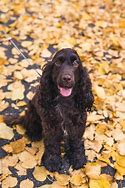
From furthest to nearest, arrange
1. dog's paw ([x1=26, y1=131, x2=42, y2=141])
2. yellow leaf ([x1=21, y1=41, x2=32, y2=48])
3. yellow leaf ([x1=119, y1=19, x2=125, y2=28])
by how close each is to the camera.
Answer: yellow leaf ([x1=119, y1=19, x2=125, y2=28]), yellow leaf ([x1=21, y1=41, x2=32, y2=48]), dog's paw ([x1=26, y1=131, x2=42, y2=141])

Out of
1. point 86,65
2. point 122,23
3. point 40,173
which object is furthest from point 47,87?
point 122,23

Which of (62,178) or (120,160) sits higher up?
(120,160)

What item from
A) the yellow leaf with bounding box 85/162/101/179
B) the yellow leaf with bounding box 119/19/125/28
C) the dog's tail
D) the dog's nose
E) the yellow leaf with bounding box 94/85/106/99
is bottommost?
the yellow leaf with bounding box 85/162/101/179

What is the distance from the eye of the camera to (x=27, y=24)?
7137mm

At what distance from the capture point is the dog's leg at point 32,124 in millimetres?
4520

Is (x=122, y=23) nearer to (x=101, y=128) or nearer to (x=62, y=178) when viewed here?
(x=101, y=128)

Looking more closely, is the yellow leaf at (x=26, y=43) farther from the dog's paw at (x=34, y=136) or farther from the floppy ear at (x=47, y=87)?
the floppy ear at (x=47, y=87)

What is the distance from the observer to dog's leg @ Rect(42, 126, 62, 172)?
166 inches

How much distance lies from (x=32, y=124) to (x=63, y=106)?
69 cm

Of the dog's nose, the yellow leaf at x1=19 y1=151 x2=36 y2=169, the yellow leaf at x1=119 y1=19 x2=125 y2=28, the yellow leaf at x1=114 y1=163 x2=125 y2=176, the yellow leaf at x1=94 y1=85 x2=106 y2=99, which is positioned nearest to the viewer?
the dog's nose

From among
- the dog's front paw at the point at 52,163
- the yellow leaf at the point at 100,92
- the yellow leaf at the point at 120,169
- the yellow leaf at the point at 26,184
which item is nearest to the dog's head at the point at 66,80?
the dog's front paw at the point at 52,163

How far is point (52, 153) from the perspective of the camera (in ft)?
14.3

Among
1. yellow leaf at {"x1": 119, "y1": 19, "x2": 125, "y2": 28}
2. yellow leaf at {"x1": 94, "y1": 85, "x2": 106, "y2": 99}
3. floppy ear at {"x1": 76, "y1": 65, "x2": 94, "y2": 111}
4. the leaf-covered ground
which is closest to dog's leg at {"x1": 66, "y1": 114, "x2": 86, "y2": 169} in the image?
the leaf-covered ground

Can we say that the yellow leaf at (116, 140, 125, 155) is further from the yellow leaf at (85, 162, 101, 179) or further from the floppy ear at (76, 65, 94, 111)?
the floppy ear at (76, 65, 94, 111)
